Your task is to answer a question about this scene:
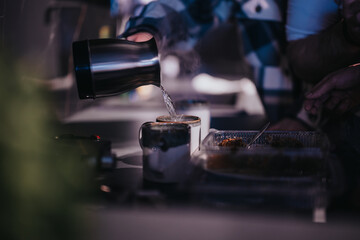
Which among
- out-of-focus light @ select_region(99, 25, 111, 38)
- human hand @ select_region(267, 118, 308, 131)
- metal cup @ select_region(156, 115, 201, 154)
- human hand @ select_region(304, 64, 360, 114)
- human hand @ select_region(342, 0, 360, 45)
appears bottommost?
human hand @ select_region(267, 118, 308, 131)

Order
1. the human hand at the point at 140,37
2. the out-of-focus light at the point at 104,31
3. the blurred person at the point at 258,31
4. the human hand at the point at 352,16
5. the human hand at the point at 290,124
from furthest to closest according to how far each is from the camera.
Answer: the out-of-focus light at the point at 104,31 < the blurred person at the point at 258,31 < the human hand at the point at 290,124 < the human hand at the point at 140,37 < the human hand at the point at 352,16

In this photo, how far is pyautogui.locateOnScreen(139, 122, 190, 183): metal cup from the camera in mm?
762

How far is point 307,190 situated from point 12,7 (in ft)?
3.45

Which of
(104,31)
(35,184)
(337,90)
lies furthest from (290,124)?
(104,31)

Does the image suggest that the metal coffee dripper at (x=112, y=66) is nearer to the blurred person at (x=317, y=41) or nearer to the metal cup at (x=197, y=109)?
the metal cup at (x=197, y=109)

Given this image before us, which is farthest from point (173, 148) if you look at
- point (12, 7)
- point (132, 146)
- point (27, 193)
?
point (12, 7)

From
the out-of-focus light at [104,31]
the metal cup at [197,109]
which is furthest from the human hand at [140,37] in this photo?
the out-of-focus light at [104,31]

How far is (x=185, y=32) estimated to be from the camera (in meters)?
1.84

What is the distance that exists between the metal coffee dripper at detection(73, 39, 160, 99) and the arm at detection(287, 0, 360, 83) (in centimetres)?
68

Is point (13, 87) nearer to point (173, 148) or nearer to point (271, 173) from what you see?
point (173, 148)

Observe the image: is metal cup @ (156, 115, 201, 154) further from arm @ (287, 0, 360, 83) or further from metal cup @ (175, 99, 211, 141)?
arm @ (287, 0, 360, 83)

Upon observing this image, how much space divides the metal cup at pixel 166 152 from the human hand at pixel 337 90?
0.45 metres

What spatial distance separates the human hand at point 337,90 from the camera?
1045mm

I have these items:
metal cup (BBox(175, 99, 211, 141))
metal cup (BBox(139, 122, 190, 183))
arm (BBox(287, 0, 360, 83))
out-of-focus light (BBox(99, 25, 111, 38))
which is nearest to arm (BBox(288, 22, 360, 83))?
arm (BBox(287, 0, 360, 83))
